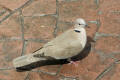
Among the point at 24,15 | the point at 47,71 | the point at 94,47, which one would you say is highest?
the point at 24,15

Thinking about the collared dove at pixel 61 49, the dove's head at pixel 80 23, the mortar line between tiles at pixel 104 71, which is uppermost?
the dove's head at pixel 80 23

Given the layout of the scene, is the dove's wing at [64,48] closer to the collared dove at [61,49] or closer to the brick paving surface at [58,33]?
the collared dove at [61,49]

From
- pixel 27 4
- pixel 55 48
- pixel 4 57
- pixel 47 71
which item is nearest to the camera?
pixel 55 48

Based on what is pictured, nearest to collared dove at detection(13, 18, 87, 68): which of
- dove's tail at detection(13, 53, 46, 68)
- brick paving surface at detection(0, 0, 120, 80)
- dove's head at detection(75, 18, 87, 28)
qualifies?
A: dove's tail at detection(13, 53, 46, 68)

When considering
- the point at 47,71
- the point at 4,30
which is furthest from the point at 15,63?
the point at 4,30

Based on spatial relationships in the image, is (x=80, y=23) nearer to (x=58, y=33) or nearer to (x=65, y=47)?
(x=65, y=47)

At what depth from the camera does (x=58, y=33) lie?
21.2 feet

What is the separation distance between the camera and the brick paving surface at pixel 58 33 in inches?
221

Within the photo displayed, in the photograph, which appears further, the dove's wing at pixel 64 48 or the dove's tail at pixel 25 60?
the dove's tail at pixel 25 60

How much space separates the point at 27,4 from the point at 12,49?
1.70m

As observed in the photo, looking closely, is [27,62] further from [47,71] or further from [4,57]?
[4,57]

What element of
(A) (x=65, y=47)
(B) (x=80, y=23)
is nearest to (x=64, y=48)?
(A) (x=65, y=47)

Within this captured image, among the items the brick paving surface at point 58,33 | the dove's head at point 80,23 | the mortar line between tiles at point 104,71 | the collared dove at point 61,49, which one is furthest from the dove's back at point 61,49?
the mortar line between tiles at point 104,71

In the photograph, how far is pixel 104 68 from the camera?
18.2 ft
